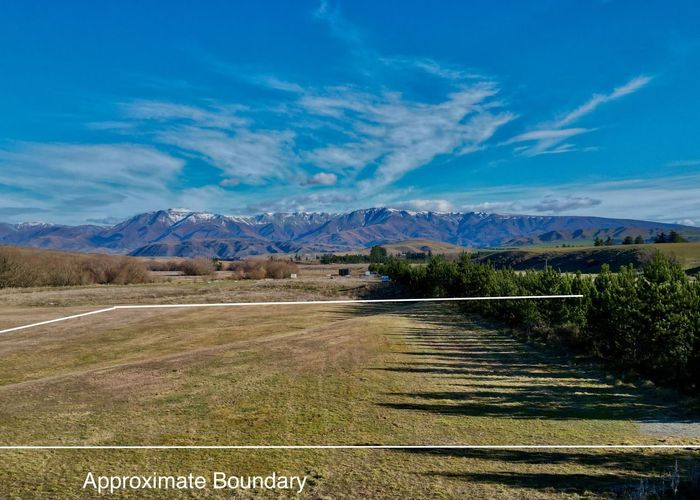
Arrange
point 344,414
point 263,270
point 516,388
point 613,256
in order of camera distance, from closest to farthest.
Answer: point 344,414
point 516,388
point 263,270
point 613,256

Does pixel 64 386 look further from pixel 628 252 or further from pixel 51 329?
pixel 628 252

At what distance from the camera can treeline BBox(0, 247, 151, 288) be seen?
323 ft

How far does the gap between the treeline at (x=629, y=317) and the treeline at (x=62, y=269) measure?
97.6m

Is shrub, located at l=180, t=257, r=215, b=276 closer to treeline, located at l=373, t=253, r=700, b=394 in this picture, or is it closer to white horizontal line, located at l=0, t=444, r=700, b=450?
treeline, located at l=373, t=253, r=700, b=394

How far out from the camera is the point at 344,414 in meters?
18.0

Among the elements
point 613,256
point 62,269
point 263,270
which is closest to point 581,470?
point 62,269

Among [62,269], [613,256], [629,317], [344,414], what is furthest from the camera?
[613,256]

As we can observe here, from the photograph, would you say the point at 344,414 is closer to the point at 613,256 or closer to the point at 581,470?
the point at 581,470

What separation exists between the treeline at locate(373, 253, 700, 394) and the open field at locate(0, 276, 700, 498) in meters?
2.49

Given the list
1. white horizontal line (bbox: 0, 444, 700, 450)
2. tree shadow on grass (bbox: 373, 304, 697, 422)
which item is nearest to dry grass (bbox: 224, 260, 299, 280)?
tree shadow on grass (bbox: 373, 304, 697, 422)

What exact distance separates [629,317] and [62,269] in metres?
117

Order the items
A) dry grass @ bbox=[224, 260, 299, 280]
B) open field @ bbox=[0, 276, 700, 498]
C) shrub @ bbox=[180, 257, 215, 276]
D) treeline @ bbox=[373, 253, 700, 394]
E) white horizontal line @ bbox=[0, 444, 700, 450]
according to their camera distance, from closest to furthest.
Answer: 1. open field @ bbox=[0, 276, 700, 498]
2. white horizontal line @ bbox=[0, 444, 700, 450]
3. treeline @ bbox=[373, 253, 700, 394]
4. dry grass @ bbox=[224, 260, 299, 280]
5. shrub @ bbox=[180, 257, 215, 276]

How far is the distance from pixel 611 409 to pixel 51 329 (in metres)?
45.5

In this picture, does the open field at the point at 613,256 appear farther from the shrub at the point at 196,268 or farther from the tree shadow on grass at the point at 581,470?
the tree shadow on grass at the point at 581,470
